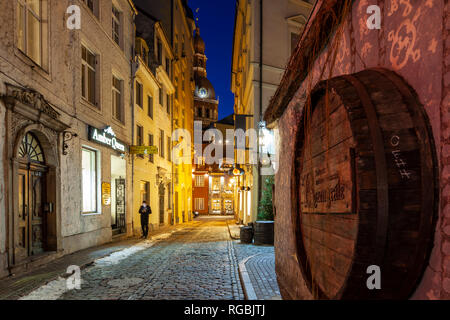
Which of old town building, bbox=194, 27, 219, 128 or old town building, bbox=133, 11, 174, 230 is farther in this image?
old town building, bbox=194, 27, 219, 128

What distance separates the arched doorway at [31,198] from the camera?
816 centimetres

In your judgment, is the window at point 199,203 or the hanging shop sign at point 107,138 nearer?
the hanging shop sign at point 107,138

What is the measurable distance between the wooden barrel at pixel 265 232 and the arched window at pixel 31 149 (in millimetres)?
7620

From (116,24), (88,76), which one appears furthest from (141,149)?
(116,24)

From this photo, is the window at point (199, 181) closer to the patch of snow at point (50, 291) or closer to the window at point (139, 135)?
the window at point (139, 135)

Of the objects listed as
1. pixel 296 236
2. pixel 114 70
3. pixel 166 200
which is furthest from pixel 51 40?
pixel 166 200

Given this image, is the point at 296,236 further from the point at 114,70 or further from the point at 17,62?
the point at 114,70

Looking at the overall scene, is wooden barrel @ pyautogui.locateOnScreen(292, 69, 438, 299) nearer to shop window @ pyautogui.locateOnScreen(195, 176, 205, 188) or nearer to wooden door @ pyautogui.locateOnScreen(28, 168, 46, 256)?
wooden door @ pyautogui.locateOnScreen(28, 168, 46, 256)

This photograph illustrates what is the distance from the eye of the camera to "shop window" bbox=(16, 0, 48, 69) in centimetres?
830

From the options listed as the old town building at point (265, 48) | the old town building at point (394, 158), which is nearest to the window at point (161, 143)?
the old town building at point (265, 48)

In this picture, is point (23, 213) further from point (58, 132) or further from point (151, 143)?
point (151, 143)

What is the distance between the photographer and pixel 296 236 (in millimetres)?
2604

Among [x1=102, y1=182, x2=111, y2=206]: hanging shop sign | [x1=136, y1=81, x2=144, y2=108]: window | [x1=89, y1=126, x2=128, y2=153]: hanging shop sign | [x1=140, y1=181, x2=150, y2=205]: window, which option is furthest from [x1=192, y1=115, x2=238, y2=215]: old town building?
[x1=102, y1=182, x2=111, y2=206]: hanging shop sign

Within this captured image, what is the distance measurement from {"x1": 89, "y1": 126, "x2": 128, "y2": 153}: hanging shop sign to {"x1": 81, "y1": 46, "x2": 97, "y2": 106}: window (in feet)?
4.20
